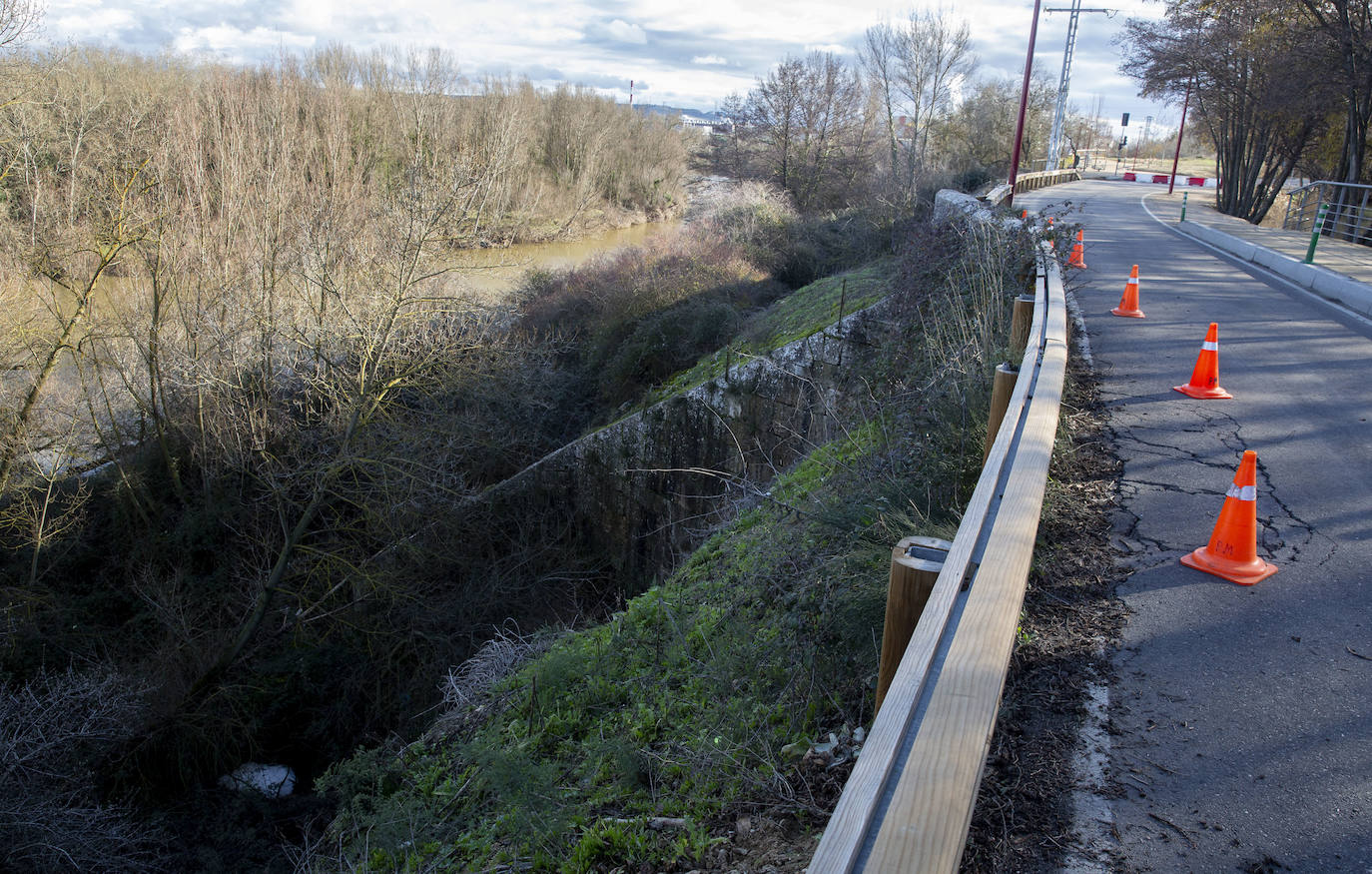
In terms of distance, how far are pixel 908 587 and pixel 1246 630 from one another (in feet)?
7.02

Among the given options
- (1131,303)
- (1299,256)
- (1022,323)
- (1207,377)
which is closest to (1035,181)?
(1299,256)

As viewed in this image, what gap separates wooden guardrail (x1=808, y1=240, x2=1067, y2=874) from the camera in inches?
47.8

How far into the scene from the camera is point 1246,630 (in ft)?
11.1

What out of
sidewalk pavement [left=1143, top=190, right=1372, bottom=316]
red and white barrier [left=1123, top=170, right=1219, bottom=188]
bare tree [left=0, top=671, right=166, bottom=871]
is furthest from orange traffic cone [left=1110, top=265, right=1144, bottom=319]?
red and white barrier [left=1123, top=170, right=1219, bottom=188]

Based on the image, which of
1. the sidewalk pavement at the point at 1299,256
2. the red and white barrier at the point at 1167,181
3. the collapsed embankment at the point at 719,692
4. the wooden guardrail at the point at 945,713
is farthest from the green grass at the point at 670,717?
the red and white barrier at the point at 1167,181

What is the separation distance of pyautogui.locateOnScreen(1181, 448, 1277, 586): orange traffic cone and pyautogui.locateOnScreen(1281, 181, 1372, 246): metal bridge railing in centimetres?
1510

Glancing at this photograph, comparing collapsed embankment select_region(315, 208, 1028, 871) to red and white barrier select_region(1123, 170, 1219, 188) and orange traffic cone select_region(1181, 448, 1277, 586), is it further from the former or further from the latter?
red and white barrier select_region(1123, 170, 1219, 188)

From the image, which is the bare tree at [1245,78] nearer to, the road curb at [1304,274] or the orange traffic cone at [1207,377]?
the road curb at [1304,274]

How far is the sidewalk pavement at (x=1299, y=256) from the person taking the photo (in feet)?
36.3

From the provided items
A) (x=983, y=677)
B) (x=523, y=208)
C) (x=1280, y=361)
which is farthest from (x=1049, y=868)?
(x=523, y=208)

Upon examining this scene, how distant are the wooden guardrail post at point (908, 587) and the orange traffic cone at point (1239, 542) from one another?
2.37 m

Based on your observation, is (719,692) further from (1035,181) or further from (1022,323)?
(1035,181)

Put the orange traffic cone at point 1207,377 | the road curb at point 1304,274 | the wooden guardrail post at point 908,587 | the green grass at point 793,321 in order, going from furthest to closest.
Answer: the green grass at point 793,321 < the road curb at point 1304,274 < the orange traffic cone at point 1207,377 < the wooden guardrail post at point 908,587

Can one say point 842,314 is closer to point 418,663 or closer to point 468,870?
point 418,663
